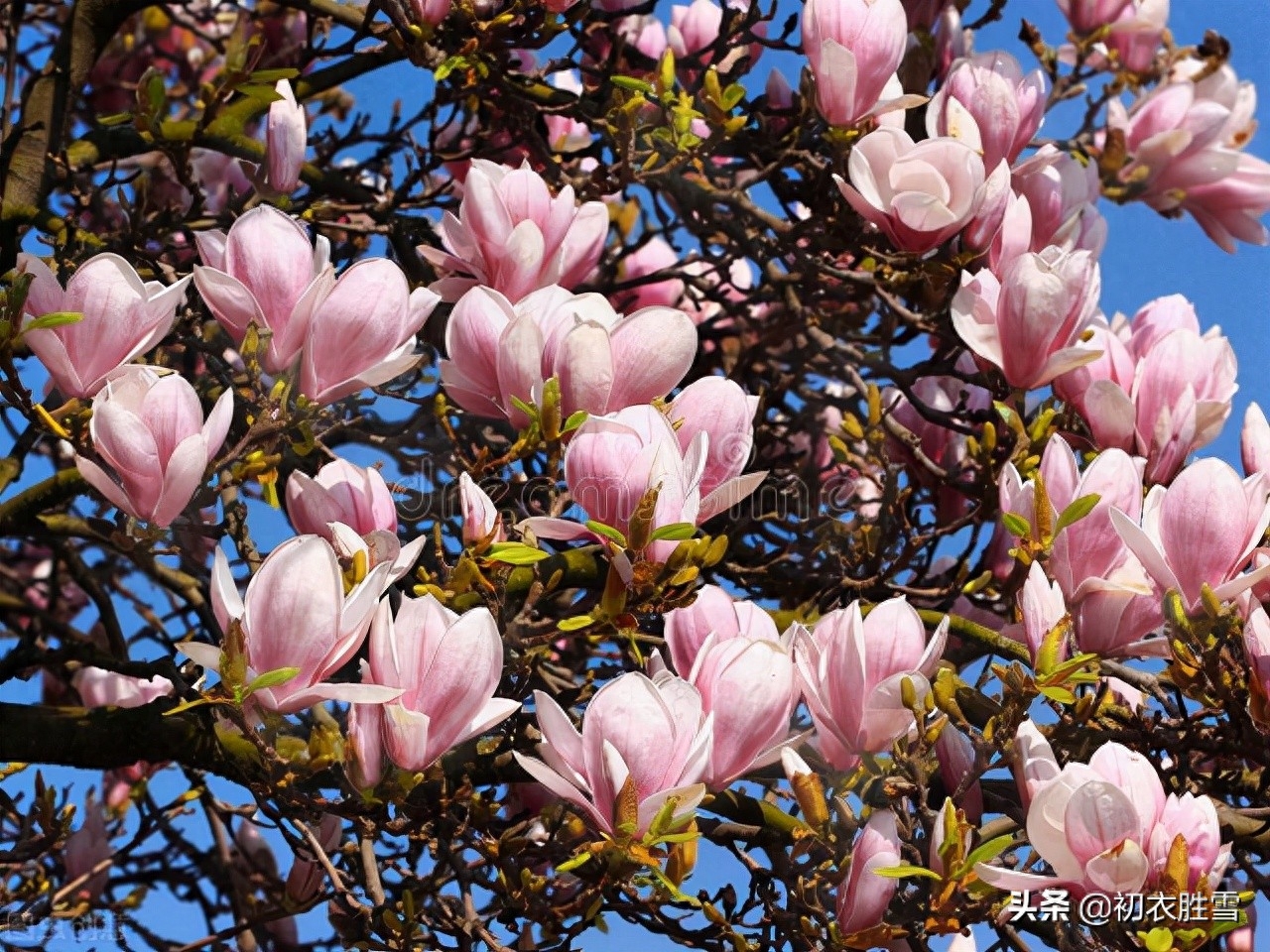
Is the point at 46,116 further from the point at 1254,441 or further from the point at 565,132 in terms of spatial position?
the point at 1254,441

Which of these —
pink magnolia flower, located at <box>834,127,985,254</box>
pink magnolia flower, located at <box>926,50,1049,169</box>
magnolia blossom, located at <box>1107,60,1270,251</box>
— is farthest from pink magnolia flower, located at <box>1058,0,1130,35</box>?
pink magnolia flower, located at <box>834,127,985,254</box>

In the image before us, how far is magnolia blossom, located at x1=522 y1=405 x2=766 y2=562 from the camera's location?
136cm

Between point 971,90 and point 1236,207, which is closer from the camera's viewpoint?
point 971,90

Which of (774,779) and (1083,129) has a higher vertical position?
(1083,129)

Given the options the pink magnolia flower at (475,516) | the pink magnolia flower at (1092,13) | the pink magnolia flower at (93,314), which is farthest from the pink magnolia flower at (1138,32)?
the pink magnolia flower at (93,314)

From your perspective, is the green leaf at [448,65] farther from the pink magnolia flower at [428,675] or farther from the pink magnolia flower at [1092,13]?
the pink magnolia flower at [1092,13]

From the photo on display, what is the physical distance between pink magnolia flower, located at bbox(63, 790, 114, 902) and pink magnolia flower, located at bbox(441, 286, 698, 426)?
1.66m

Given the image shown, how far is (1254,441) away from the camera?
5.74ft

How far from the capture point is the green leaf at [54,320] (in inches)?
56.2

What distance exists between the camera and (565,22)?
2129mm

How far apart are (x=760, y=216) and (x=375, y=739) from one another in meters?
1.21

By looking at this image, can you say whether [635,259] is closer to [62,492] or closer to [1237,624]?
[62,492]

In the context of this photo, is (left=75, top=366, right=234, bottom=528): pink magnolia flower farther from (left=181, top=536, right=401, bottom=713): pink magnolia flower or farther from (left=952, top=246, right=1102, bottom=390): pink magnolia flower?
(left=952, top=246, right=1102, bottom=390): pink magnolia flower

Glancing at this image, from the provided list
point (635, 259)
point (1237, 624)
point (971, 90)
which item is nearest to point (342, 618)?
point (1237, 624)
